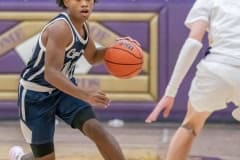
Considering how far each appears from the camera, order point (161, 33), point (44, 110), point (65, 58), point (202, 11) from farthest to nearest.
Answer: point (161, 33) → point (44, 110) → point (65, 58) → point (202, 11)

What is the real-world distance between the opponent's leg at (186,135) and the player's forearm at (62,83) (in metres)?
0.59

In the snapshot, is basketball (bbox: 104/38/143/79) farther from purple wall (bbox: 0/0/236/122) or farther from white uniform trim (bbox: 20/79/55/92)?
purple wall (bbox: 0/0/236/122)

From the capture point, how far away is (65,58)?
3689 millimetres

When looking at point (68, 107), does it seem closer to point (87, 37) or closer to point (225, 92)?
point (87, 37)

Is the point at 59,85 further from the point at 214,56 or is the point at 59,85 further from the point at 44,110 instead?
the point at 214,56

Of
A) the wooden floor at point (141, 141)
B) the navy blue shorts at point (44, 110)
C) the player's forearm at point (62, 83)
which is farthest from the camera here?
A: the wooden floor at point (141, 141)

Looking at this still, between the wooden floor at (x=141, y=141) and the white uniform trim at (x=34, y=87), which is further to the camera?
the wooden floor at (x=141, y=141)

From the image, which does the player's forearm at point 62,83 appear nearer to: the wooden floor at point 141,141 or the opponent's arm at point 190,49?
the opponent's arm at point 190,49

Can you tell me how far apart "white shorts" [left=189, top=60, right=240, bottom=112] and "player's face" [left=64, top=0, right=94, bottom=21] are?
71cm

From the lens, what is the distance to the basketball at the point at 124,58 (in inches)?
149

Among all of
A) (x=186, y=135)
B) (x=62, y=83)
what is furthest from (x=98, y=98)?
(x=186, y=135)

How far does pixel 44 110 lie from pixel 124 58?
0.56m

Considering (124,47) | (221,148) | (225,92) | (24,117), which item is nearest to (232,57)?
(225,92)

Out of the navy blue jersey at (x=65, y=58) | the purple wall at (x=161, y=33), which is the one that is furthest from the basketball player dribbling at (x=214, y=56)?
the purple wall at (x=161, y=33)
